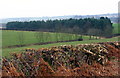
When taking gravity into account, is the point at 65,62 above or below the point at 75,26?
below

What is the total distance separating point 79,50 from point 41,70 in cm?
203

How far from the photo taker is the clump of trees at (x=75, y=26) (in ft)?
94.6

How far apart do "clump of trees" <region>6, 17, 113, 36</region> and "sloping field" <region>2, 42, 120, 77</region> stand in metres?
21.1

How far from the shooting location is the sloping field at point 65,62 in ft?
17.7

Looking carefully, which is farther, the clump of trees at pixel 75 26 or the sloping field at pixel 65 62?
Result: the clump of trees at pixel 75 26

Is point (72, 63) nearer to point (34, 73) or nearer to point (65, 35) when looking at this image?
point (34, 73)

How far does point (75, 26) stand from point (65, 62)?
79.3ft

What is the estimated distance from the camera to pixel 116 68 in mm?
6191

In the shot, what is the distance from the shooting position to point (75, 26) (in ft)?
98.3

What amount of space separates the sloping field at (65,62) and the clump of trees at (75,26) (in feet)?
69.2

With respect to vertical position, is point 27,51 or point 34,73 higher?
point 27,51

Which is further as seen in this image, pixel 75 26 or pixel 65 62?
pixel 75 26

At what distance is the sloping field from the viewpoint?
213 inches

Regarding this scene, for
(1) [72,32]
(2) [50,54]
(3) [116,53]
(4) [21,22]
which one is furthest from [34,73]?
(4) [21,22]
